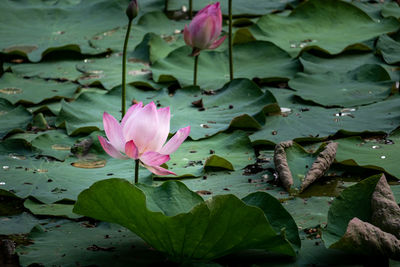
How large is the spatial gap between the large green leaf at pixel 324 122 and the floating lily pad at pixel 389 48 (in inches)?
23.7

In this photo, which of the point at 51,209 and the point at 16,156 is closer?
the point at 51,209

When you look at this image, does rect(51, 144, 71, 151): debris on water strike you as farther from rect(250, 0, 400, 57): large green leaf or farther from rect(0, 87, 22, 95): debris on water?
rect(250, 0, 400, 57): large green leaf

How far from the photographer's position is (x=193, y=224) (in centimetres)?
146

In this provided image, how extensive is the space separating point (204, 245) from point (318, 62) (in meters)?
2.05

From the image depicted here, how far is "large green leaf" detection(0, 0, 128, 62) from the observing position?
12.1 feet

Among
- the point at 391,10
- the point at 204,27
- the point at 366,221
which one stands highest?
the point at 204,27

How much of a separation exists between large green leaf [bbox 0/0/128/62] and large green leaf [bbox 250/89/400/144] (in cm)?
145

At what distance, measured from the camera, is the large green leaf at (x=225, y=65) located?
312 centimetres

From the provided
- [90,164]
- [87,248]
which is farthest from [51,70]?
[87,248]

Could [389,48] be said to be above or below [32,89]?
above

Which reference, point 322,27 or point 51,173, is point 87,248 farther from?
point 322,27

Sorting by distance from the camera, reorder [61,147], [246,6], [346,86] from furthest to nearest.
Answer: [246,6], [346,86], [61,147]

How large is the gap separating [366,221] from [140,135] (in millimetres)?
641

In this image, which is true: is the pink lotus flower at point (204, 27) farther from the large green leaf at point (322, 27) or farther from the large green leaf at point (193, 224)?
the large green leaf at point (193, 224)
